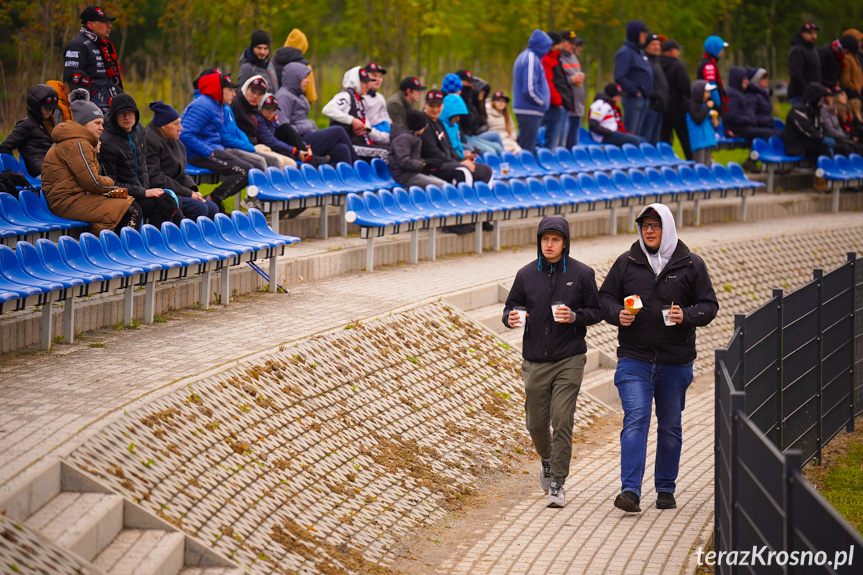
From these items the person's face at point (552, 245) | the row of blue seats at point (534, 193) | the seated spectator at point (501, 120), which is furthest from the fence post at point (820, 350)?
the seated spectator at point (501, 120)

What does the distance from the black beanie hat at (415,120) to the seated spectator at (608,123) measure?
605 centimetres

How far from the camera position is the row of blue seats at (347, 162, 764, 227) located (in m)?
13.1

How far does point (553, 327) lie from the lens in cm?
770

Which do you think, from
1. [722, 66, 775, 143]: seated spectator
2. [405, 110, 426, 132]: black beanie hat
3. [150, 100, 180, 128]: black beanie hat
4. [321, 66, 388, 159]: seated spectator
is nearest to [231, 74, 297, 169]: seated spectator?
[321, 66, 388, 159]: seated spectator

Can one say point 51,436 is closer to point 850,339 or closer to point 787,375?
point 787,375

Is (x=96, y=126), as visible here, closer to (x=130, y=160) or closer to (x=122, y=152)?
(x=122, y=152)

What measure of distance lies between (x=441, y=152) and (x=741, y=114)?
9026 mm

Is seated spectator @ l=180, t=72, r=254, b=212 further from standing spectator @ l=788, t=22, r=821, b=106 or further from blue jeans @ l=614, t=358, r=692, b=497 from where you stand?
standing spectator @ l=788, t=22, r=821, b=106

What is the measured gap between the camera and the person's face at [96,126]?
9727 millimetres

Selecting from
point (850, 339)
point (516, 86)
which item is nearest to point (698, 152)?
point (516, 86)

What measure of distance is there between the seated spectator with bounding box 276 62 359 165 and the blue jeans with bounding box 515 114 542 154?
12.8ft

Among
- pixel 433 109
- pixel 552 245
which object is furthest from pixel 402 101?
pixel 552 245

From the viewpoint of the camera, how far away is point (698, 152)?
1994 centimetres

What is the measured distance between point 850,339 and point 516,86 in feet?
26.4
